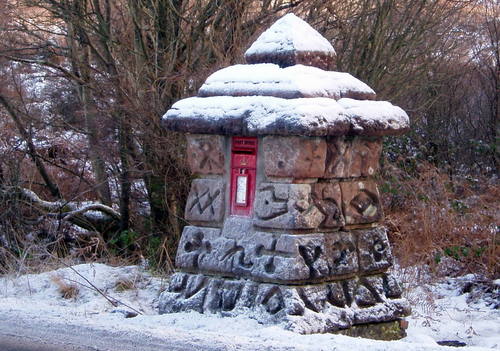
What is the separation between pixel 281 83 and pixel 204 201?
1.16 metres

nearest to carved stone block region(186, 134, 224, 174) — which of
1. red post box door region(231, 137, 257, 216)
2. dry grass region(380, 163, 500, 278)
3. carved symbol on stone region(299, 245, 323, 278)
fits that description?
red post box door region(231, 137, 257, 216)

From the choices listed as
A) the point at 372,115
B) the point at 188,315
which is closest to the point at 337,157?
the point at 372,115

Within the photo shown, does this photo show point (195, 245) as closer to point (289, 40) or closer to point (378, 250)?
point (378, 250)

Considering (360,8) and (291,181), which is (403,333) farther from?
(360,8)

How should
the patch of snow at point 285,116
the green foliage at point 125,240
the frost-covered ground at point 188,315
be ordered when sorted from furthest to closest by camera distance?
the green foliage at point 125,240, the patch of snow at point 285,116, the frost-covered ground at point 188,315

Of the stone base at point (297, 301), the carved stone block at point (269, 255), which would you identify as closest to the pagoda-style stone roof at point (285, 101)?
the carved stone block at point (269, 255)

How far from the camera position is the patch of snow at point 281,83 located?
6.60 meters

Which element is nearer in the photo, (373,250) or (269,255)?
(269,255)

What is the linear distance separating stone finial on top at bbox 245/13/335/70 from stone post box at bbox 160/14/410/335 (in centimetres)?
1

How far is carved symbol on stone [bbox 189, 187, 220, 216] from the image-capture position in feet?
22.9

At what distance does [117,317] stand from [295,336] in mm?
1804

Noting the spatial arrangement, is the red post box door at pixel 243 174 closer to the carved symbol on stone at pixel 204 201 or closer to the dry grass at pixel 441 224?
the carved symbol on stone at pixel 204 201

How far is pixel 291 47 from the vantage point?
22.6ft

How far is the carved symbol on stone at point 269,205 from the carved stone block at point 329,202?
0.86ft
